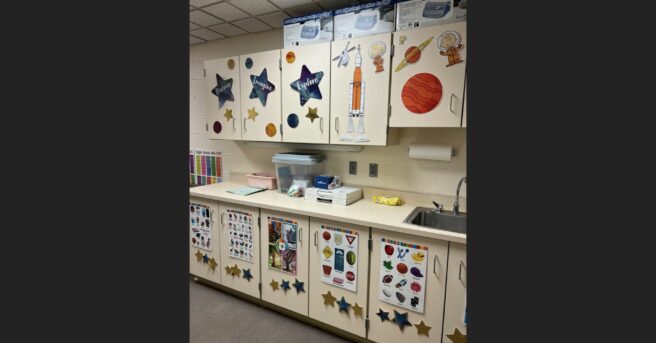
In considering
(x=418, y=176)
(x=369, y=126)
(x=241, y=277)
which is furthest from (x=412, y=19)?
(x=241, y=277)

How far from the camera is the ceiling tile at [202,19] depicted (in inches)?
95.1

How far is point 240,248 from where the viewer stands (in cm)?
235

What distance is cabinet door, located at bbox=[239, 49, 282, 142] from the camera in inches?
93.2

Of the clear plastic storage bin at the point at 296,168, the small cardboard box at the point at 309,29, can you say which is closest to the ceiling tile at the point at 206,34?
the small cardboard box at the point at 309,29

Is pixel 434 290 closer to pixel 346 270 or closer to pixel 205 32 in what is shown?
pixel 346 270

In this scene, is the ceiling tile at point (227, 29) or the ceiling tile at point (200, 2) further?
the ceiling tile at point (227, 29)

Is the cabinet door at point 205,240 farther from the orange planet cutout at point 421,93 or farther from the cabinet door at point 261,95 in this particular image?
the orange planet cutout at point 421,93

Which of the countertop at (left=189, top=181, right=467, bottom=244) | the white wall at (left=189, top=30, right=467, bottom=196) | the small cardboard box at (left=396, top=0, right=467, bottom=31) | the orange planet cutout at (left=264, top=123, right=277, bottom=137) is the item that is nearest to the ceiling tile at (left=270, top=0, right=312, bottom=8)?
the white wall at (left=189, top=30, right=467, bottom=196)

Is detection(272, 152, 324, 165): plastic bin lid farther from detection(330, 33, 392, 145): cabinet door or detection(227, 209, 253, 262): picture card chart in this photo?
detection(227, 209, 253, 262): picture card chart

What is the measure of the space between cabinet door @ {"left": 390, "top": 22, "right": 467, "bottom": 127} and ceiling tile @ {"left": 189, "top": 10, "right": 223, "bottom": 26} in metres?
1.63

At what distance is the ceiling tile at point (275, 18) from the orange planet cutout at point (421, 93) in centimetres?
126

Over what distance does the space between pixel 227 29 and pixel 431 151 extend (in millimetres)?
2186

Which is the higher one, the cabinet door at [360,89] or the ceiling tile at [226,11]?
the ceiling tile at [226,11]

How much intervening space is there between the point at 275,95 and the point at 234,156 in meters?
1.06
